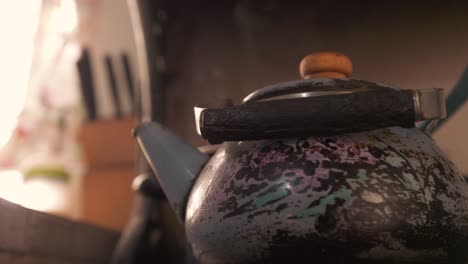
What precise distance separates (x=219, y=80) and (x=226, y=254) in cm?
51

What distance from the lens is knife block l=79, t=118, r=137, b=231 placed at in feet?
3.97

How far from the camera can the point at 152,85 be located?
92 centimetres

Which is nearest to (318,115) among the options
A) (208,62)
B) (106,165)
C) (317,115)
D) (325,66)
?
(317,115)

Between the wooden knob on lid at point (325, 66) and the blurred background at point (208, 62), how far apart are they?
13cm

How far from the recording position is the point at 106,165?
1.26 metres

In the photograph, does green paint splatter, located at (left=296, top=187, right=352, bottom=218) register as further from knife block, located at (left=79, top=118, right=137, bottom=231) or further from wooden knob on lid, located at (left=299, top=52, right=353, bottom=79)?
knife block, located at (left=79, top=118, right=137, bottom=231)

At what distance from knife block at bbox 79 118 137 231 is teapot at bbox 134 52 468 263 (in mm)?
784

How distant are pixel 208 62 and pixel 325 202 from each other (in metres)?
0.56

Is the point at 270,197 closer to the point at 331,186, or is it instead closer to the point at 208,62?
the point at 331,186

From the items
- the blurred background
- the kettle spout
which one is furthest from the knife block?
the kettle spout

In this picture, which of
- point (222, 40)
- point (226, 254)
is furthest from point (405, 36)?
point (226, 254)

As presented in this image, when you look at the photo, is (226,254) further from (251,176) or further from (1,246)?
(1,246)

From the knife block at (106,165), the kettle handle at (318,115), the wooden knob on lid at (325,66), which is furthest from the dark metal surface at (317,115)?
the knife block at (106,165)

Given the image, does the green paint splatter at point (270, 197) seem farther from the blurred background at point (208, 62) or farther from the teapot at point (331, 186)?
the blurred background at point (208, 62)
